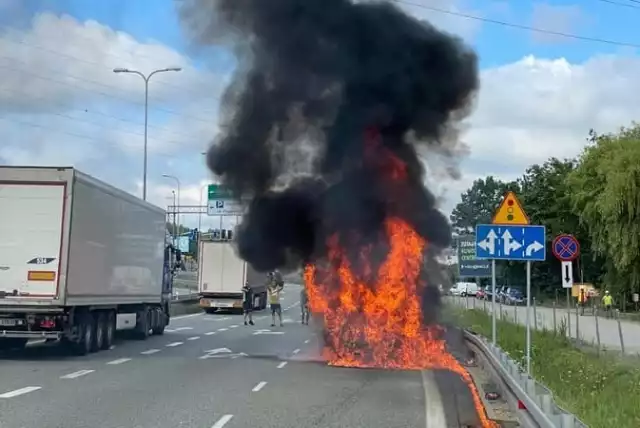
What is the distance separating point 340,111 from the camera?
17891mm

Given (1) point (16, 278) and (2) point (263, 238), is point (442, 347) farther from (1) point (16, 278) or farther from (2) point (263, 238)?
(1) point (16, 278)

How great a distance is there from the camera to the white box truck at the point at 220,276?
131 ft

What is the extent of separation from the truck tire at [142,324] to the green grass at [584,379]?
9.22 m

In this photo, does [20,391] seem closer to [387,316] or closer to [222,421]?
[222,421]

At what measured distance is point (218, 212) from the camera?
4875 cm

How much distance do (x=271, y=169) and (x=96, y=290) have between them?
15.5 ft

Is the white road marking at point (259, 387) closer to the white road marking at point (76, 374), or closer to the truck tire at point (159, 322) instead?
the white road marking at point (76, 374)

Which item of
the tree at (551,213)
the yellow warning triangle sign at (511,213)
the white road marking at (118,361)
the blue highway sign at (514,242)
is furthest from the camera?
the tree at (551,213)

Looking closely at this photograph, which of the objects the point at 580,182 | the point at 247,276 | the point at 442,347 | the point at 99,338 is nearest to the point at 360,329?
the point at 442,347

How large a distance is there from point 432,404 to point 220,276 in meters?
29.0

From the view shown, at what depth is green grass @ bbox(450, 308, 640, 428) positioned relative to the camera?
824 cm

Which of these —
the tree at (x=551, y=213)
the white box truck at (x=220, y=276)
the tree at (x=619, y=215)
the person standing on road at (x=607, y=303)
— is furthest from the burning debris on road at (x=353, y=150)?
the tree at (x=551, y=213)

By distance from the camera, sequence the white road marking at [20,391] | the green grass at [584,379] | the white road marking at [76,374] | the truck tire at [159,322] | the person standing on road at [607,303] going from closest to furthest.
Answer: the green grass at [584,379]
the white road marking at [20,391]
the white road marking at [76,374]
the truck tire at [159,322]
the person standing on road at [607,303]

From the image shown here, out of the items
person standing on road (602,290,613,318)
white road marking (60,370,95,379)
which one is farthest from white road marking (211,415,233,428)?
person standing on road (602,290,613,318)
